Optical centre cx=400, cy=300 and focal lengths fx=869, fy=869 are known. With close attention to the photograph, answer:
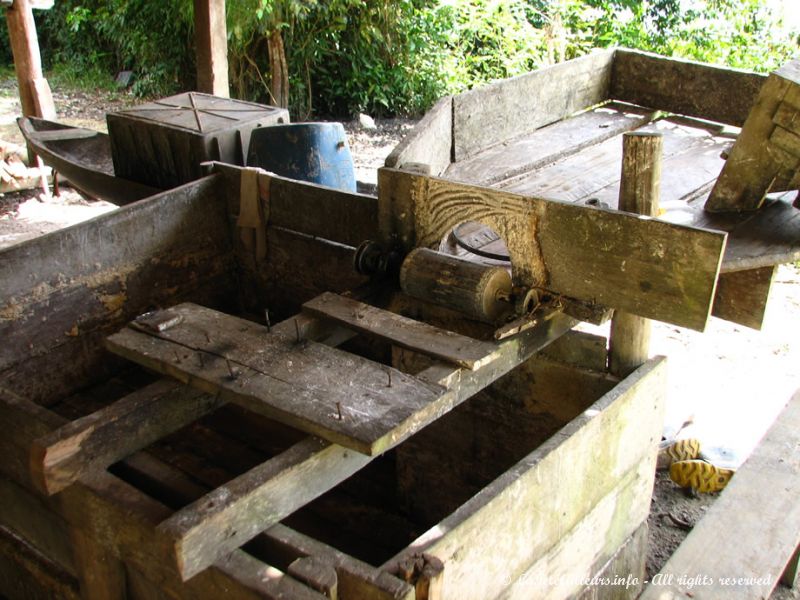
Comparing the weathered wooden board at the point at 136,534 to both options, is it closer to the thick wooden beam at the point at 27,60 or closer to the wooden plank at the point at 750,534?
the wooden plank at the point at 750,534

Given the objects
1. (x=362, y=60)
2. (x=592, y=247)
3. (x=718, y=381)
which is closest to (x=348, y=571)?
(x=592, y=247)

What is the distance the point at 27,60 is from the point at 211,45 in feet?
8.94

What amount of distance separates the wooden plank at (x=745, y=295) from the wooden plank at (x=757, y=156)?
0.90 ft

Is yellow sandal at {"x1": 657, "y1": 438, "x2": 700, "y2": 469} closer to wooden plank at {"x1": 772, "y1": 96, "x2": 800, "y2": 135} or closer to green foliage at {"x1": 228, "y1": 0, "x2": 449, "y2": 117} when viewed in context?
wooden plank at {"x1": 772, "y1": 96, "x2": 800, "y2": 135}

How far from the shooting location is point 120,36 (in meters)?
12.3

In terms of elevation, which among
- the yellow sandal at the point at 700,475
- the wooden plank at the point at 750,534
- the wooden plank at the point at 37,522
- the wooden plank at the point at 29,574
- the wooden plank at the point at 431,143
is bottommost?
the yellow sandal at the point at 700,475

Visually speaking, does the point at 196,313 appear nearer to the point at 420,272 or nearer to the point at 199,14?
the point at 420,272

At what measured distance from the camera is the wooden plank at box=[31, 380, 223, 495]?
2.19m

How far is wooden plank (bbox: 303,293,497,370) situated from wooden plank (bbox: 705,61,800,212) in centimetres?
117

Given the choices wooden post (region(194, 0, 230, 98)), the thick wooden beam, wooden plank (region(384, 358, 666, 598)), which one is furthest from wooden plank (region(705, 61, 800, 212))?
the thick wooden beam

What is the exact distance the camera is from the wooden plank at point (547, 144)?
3906 millimetres

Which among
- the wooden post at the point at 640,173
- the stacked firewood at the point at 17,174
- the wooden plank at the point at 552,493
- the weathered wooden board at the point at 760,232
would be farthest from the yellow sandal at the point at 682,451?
the stacked firewood at the point at 17,174

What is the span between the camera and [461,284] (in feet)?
8.71

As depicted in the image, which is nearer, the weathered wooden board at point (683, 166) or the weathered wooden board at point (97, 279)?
→ the weathered wooden board at point (97, 279)
